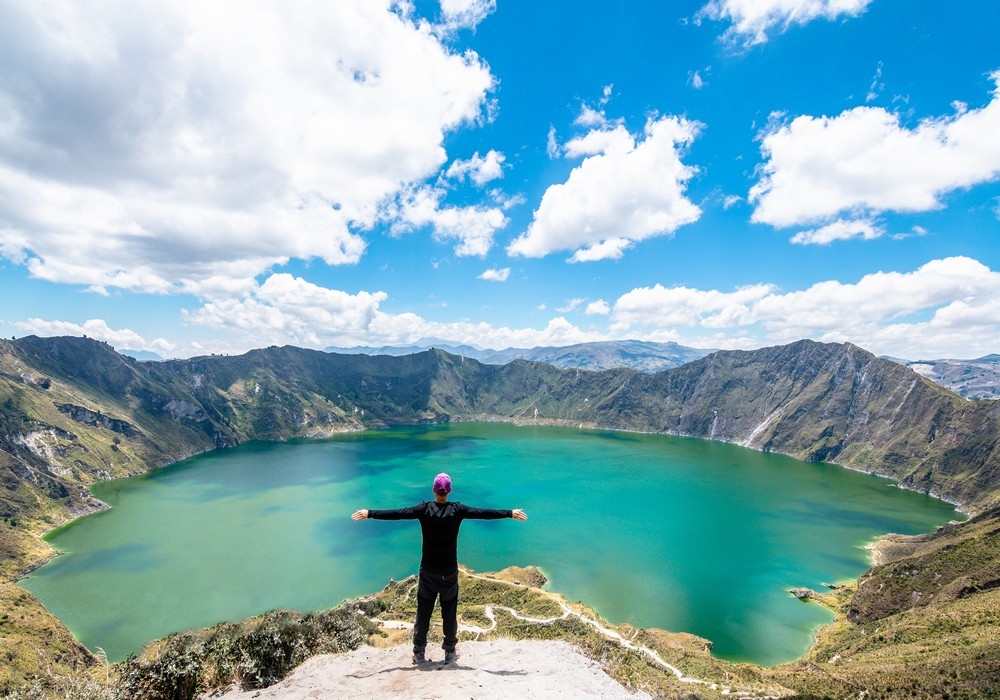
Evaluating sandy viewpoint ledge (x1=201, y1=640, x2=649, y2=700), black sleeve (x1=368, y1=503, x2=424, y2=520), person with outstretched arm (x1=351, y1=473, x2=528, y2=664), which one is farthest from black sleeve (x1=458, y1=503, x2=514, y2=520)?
sandy viewpoint ledge (x1=201, y1=640, x2=649, y2=700)

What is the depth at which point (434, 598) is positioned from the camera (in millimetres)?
12086

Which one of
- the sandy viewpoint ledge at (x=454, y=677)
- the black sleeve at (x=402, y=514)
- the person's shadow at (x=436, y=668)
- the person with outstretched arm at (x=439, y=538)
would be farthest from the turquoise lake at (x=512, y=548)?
the black sleeve at (x=402, y=514)

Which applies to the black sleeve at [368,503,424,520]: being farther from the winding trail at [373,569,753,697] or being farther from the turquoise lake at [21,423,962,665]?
the turquoise lake at [21,423,962,665]

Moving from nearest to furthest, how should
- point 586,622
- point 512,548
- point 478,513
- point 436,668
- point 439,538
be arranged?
1. point 478,513
2. point 439,538
3. point 436,668
4. point 586,622
5. point 512,548

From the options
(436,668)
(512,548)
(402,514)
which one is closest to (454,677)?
(436,668)

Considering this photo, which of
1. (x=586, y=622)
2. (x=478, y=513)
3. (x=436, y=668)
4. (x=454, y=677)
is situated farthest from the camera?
(x=586, y=622)

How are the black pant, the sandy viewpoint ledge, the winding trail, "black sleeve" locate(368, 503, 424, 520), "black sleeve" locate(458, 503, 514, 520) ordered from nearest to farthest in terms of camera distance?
1. "black sleeve" locate(368, 503, 424, 520)
2. "black sleeve" locate(458, 503, 514, 520)
3. the sandy viewpoint ledge
4. the black pant
5. the winding trail

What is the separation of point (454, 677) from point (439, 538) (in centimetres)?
390

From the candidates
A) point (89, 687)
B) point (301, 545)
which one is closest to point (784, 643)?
point (89, 687)

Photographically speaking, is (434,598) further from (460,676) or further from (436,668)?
(436,668)

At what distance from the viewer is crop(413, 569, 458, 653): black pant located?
11641 mm

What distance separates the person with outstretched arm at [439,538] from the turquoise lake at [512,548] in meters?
73.4

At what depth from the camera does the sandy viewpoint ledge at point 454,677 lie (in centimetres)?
1125

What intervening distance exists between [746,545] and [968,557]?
4950cm
